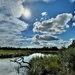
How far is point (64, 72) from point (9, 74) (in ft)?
75.7

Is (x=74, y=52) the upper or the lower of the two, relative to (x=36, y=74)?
upper

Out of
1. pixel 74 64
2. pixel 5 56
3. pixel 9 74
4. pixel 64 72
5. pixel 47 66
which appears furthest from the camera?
pixel 5 56

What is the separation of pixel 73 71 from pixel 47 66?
12.5ft

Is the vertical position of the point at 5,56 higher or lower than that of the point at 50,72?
higher

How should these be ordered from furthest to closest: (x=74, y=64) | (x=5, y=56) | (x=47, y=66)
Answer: (x=5, y=56)
(x=47, y=66)
(x=74, y=64)

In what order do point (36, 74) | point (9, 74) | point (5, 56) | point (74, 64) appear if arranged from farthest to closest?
point (5, 56), point (9, 74), point (36, 74), point (74, 64)

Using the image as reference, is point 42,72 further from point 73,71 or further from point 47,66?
point 73,71

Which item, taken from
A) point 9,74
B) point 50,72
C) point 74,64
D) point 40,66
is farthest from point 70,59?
point 9,74

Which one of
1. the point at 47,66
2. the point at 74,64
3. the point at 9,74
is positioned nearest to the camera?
the point at 74,64

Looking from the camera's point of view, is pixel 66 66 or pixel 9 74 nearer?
pixel 66 66

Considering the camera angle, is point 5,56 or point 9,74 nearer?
point 9,74

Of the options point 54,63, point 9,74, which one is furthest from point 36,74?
point 9,74

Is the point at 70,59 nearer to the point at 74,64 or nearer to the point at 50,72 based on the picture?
the point at 74,64

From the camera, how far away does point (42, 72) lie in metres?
23.7
